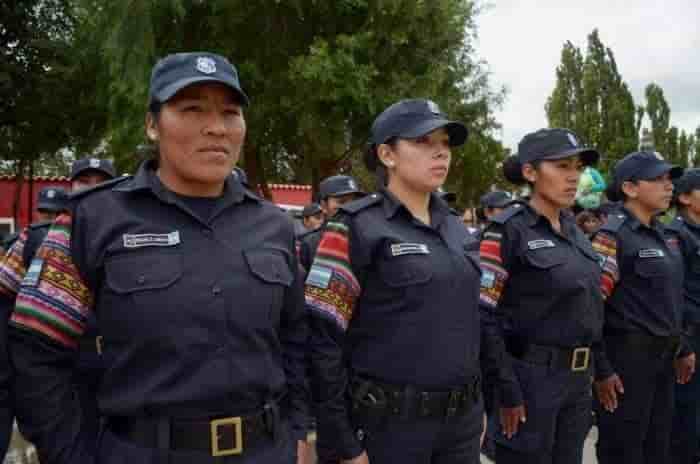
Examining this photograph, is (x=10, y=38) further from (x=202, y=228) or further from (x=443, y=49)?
(x=202, y=228)

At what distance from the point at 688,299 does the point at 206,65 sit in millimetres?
4164

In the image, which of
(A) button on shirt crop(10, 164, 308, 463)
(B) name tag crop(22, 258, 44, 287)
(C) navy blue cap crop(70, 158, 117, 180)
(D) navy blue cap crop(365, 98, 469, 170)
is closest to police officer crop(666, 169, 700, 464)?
(D) navy blue cap crop(365, 98, 469, 170)

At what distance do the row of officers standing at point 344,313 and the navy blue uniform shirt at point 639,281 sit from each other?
0.04ft

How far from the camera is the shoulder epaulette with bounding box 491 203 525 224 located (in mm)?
3480

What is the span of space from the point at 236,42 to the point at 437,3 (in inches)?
168

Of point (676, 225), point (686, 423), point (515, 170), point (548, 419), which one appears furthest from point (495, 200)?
point (548, 419)

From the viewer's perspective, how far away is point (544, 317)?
3377 mm

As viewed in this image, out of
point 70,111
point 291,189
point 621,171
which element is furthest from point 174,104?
point 291,189

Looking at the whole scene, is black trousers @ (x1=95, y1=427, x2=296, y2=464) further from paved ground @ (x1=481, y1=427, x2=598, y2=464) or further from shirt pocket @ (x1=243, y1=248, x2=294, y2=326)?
paved ground @ (x1=481, y1=427, x2=598, y2=464)

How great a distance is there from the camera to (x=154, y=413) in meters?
1.90

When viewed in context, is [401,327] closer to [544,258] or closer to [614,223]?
[544,258]

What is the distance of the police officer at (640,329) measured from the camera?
156 inches

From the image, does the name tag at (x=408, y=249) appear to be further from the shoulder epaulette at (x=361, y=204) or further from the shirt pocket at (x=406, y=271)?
the shoulder epaulette at (x=361, y=204)

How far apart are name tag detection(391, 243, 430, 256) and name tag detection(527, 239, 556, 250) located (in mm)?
915
